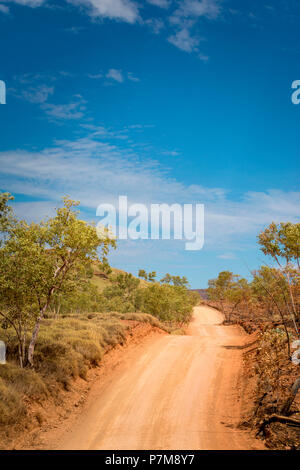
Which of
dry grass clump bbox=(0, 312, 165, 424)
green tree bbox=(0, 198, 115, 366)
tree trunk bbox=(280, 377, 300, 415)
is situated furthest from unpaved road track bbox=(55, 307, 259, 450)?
green tree bbox=(0, 198, 115, 366)

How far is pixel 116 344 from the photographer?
2166 cm

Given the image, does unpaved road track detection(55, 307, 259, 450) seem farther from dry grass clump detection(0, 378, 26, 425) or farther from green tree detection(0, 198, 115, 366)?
green tree detection(0, 198, 115, 366)

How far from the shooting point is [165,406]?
12922mm

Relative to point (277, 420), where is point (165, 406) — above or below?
below

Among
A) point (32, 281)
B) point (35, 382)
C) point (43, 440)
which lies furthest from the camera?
point (32, 281)

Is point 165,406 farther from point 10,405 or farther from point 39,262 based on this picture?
point 39,262

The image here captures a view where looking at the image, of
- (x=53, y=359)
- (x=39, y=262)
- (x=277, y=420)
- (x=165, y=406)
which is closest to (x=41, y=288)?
(x=39, y=262)

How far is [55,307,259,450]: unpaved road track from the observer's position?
10023 mm

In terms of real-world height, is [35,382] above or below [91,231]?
below

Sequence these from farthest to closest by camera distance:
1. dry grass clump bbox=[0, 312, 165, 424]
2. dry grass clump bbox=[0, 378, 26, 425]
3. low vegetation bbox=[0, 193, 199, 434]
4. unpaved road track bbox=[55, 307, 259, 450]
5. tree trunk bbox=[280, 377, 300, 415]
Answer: low vegetation bbox=[0, 193, 199, 434]
dry grass clump bbox=[0, 312, 165, 424]
tree trunk bbox=[280, 377, 300, 415]
dry grass clump bbox=[0, 378, 26, 425]
unpaved road track bbox=[55, 307, 259, 450]
